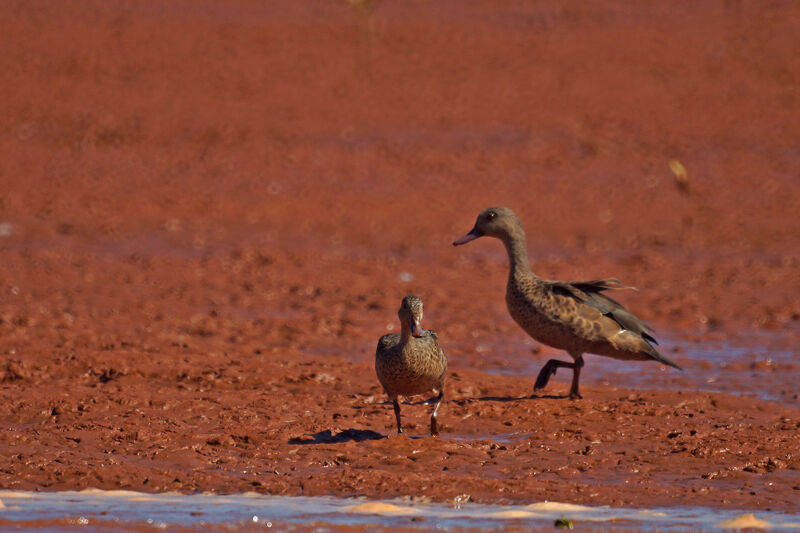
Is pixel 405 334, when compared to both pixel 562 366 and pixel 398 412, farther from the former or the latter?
pixel 562 366

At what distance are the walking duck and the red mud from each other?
0.35 meters

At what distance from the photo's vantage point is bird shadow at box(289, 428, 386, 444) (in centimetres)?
722

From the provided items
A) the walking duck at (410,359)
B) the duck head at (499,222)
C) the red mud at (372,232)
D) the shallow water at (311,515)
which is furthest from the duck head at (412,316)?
the duck head at (499,222)

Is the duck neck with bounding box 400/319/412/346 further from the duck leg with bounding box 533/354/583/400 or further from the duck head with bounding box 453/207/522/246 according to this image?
the duck head with bounding box 453/207/522/246

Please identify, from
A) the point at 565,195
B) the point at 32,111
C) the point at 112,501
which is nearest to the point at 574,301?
the point at 112,501

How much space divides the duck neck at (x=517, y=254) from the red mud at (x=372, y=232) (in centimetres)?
91

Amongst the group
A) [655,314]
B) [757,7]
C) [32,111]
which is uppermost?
[757,7]

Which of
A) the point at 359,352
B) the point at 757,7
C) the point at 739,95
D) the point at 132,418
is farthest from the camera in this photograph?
the point at 757,7

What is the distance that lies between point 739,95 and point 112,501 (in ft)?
79.1

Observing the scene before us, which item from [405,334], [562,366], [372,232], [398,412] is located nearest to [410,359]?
[405,334]

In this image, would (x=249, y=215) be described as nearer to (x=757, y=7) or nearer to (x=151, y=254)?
(x=151, y=254)

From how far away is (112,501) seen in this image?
580cm

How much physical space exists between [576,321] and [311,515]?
333cm

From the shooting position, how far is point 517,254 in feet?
30.1
